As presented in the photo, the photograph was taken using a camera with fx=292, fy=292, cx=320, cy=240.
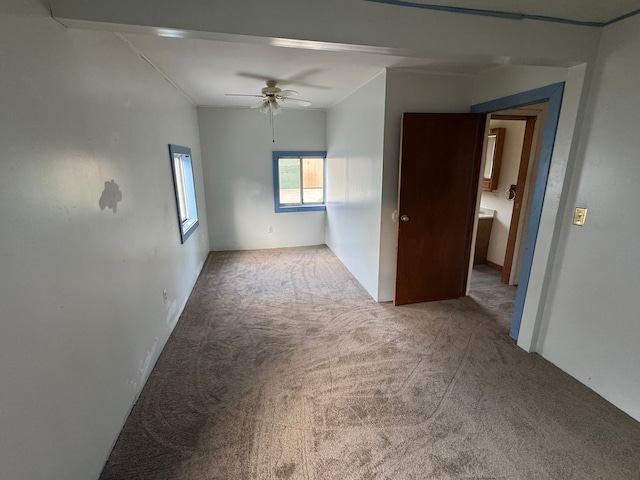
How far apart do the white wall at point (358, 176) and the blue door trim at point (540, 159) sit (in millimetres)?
1108

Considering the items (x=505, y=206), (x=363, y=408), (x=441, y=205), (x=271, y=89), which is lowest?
(x=363, y=408)

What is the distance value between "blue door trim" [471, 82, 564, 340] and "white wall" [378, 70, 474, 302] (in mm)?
410

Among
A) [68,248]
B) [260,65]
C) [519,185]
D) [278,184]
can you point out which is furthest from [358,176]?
[68,248]

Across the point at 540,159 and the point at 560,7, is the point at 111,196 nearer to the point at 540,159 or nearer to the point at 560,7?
the point at 560,7

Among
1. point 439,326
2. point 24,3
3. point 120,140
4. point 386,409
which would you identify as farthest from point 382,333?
point 24,3

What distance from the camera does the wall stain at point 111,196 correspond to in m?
1.59

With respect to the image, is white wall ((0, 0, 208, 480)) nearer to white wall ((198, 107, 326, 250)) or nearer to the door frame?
white wall ((198, 107, 326, 250))

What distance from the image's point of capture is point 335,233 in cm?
478

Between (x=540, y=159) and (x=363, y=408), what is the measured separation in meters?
2.17

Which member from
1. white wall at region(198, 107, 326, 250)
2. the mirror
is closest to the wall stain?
white wall at region(198, 107, 326, 250)

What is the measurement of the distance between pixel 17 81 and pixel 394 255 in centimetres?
287

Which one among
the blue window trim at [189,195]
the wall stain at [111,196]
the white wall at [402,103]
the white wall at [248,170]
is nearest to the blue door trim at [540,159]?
Answer: the white wall at [402,103]

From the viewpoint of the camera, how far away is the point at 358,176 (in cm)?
356

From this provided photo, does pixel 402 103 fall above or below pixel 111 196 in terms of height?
above
